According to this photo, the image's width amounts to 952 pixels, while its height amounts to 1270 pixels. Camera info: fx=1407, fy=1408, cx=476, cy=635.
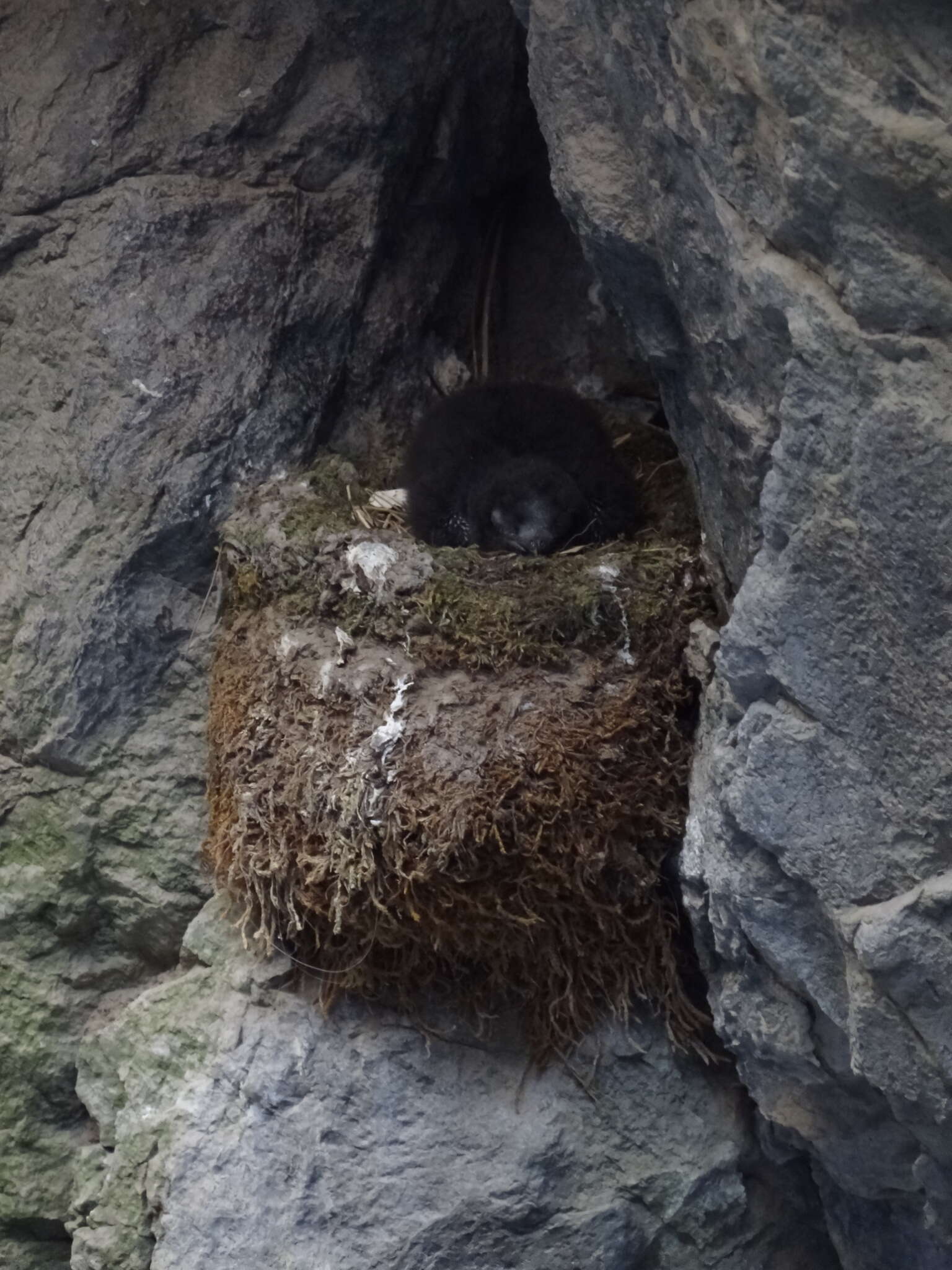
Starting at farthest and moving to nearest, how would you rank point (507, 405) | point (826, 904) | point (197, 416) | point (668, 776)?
point (507, 405) < point (197, 416) < point (668, 776) < point (826, 904)

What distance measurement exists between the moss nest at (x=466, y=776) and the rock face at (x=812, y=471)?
0.65 ft

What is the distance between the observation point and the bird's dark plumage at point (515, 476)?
3492mm

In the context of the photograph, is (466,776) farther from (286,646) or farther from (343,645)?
(286,646)

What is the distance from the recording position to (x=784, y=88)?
73.4 inches

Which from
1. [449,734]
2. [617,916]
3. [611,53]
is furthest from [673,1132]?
[611,53]

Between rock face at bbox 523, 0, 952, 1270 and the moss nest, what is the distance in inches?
7.8

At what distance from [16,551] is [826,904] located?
2.06 m

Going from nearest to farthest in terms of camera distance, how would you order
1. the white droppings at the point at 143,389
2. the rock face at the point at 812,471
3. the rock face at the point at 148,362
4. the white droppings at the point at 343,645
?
the rock face at the point at 812,471, the white droppings at the point at 343,645, the rock face at the point at 148,362, the white droppings at the point at 143,389

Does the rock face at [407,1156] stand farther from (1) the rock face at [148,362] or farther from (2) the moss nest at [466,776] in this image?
(1) the rock face at [148,362]

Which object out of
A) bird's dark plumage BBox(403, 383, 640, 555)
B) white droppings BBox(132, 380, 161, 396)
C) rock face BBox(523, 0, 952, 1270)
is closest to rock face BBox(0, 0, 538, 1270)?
white droppings BBox(132, 380, 161, 396)

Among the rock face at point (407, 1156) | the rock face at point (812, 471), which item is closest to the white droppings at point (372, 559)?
the rock face at point (812, 471)

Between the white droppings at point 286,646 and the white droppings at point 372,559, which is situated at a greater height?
the white droppings at point 372,559

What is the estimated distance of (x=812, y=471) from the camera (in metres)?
2.05

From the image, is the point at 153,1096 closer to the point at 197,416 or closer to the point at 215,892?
the point at 215,892
